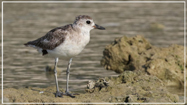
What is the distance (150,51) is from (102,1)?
74.0 ft

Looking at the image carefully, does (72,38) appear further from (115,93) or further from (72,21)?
(72,21)

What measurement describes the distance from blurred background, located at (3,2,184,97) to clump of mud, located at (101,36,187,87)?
2.16ft

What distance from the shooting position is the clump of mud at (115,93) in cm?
996

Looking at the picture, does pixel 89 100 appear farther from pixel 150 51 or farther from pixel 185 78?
pixel 150 51

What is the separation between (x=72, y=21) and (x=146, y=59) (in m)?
13.0

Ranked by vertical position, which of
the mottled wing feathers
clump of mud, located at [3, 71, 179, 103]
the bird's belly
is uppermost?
the mottled wing feathers

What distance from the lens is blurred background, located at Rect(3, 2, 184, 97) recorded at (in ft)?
53.1

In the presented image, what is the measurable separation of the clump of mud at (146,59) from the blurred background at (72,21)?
658 millimetres

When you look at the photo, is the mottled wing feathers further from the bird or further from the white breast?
the white breast

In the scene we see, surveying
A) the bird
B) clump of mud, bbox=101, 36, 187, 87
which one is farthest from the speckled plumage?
clump of mud, bbox=101, 36, 187, 87

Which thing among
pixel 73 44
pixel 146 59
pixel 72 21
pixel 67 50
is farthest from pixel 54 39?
pixel 72 21

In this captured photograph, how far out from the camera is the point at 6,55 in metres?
19.5

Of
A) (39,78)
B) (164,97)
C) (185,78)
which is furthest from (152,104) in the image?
(39,78)

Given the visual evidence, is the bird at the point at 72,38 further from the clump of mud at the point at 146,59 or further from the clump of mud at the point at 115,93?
the clump of mud at the point at 146,59
